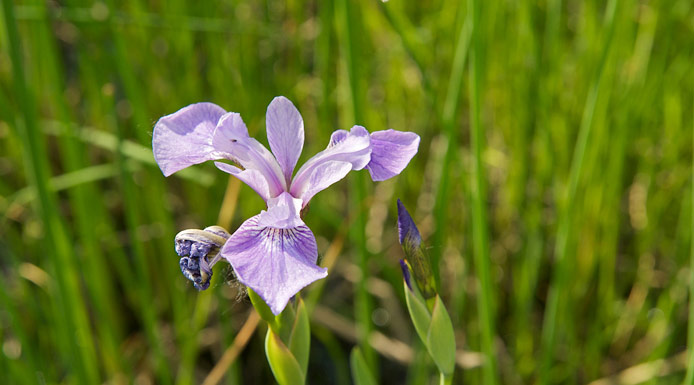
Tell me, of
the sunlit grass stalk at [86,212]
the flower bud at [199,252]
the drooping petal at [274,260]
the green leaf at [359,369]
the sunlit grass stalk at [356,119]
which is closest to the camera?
the drooping petal at [274,260]

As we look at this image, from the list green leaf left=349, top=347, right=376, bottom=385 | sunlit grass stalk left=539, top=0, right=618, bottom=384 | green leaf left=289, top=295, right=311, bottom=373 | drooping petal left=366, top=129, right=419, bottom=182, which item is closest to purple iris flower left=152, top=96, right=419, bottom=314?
drooping petal left=366, top=129, right=419, bottom=182

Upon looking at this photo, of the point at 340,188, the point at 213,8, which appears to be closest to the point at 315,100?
the point at 340,188

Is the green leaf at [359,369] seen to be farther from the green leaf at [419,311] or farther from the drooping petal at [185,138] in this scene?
the drooping petal at [185,138]

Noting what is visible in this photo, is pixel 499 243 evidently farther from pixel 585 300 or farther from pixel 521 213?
pixel 585 300

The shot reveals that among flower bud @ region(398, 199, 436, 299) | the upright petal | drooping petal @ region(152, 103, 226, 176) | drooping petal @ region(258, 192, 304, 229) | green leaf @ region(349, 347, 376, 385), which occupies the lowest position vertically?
green leaf @ region(349, 347, 376, 385)

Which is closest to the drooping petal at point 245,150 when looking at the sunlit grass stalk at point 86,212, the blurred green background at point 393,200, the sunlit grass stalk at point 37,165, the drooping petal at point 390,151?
the drooping petal at point 390,151

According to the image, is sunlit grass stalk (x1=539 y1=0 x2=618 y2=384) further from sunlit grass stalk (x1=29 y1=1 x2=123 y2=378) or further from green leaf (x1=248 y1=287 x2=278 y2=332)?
sunlit grass stalk (x1=29 y1=1 x2=123 y2=378)

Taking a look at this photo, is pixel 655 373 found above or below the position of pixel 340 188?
below
